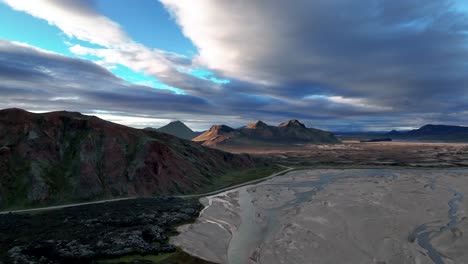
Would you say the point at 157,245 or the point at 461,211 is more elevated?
the point at 461,211

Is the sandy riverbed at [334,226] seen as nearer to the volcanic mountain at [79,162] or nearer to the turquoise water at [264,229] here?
the turquoise water at [264,229]

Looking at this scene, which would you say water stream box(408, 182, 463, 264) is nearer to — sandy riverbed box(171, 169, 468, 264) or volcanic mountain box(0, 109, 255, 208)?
sandy riverbed box(171, 169, 468, 264)

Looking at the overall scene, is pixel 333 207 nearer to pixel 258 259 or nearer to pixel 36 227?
pixel 258 259

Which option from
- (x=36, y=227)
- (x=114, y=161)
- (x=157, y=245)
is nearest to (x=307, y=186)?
(x=114, y=161)

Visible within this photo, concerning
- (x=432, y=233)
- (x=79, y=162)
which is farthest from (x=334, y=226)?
(x=79, y=162)

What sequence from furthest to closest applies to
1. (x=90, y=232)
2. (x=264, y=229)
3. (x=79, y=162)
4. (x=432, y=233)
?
(x=79, y=162) → (x=264, y=229) → (x=90, y=232) → (x=432, y=233)

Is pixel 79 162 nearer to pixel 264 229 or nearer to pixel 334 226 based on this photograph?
pixel 264 229

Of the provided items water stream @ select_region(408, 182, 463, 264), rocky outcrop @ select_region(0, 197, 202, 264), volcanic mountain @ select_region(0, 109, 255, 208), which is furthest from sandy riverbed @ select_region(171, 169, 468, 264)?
volcanic mountain @ select_region(0, 109, 255, 208)
